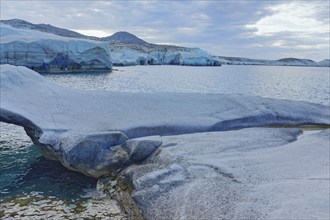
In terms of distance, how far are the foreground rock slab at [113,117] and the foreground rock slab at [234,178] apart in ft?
3.77

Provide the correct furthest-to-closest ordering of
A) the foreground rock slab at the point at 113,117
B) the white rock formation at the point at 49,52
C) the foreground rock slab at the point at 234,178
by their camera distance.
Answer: the white rock formation at the point at 49,52 → the foreground rock slab at the point at 113,117 → the foreground rock slab at the point at 234,178

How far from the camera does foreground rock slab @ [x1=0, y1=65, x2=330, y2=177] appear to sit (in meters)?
9.87

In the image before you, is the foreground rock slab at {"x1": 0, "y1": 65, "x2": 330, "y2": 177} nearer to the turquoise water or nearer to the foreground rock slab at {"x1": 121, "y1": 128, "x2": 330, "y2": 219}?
the turquoise water

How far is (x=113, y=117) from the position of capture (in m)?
11.5

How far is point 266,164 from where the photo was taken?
25.2 feet

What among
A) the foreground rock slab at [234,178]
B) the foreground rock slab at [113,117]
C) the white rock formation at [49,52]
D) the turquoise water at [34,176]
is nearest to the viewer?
the foreground rock slab at [234,178]

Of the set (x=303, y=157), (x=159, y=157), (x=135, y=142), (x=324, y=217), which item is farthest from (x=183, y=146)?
(x=324, y=217)

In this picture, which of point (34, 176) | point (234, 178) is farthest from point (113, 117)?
point (234, 178)

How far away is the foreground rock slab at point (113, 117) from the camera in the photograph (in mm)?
9867

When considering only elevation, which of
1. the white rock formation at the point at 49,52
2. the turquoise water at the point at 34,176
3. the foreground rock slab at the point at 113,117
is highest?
the white rock formation at the point at 49,52

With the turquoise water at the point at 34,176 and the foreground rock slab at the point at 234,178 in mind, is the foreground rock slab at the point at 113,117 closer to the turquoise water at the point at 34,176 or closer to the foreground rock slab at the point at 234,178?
the turquoise water at the point at 34,176

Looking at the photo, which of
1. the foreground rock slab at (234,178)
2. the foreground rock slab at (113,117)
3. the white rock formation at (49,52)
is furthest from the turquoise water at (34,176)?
the white rock formation at (49,52)

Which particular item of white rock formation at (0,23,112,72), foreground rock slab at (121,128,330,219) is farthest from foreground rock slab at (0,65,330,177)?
white rock formation at (0,23,112,72)

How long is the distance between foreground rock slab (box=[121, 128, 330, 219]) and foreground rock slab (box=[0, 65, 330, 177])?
45.2 inches
